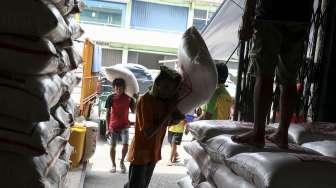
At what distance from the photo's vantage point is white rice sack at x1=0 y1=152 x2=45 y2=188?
2.12m

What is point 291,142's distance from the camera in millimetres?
2855

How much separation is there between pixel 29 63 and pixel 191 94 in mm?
1302

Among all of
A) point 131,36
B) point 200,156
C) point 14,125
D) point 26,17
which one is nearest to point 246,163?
point 200,156

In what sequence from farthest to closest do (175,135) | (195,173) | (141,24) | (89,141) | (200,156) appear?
(141,24)
(175,135)
(89,141)
(195,173)
(200,156)

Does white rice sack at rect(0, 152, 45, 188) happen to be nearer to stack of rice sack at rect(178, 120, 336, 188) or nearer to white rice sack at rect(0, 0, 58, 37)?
white rice sack at rect(0, 0, 58, 37)

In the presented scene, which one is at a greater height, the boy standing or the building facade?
the building facade

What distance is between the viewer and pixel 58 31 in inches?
90.4

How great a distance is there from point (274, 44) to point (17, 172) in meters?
1.50

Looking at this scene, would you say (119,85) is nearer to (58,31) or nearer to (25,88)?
(58,31)

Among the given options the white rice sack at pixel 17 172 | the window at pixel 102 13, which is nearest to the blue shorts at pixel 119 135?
the white rice sack at pixel 17 172

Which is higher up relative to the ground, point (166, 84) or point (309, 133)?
point (166, 84)

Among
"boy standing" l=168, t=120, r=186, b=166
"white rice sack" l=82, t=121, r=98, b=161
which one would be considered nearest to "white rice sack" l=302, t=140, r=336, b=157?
"white rice sack" l=82, t=121, r=98, b=161

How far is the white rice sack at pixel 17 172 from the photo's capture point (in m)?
2.12

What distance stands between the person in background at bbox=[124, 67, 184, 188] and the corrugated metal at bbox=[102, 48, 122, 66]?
1357cm
